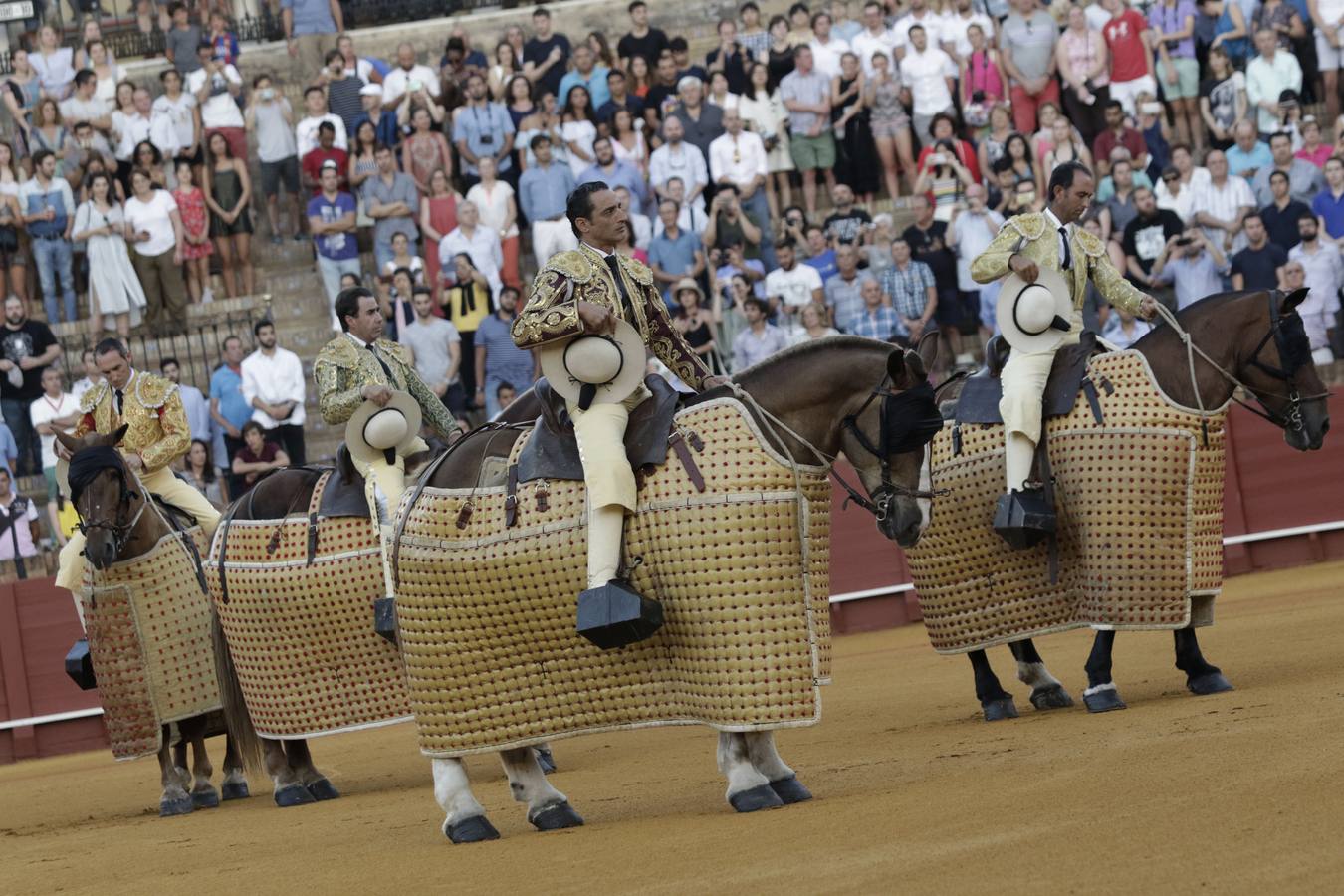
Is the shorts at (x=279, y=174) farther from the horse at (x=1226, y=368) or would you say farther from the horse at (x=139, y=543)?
the horse at (x=1226, y=368)

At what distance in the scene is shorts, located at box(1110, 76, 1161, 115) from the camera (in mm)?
16516

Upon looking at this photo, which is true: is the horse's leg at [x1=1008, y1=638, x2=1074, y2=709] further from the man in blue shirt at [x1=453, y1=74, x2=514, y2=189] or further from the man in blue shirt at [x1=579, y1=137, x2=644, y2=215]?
the man in blue shirt at [x1=453, y1=74, x2=514, y2=189]

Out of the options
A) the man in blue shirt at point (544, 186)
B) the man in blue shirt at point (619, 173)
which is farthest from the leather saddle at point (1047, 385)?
the man in blue shirt at point (544, 186)

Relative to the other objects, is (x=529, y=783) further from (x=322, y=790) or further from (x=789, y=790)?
(x=322, y=790)

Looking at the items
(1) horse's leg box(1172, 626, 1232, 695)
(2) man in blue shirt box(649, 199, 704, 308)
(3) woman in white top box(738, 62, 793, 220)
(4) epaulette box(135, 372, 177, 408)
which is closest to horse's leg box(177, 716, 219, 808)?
(4) epaulette box(135, 372, 177, 408)

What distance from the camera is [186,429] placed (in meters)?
9.78

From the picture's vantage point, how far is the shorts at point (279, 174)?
57.7 feet

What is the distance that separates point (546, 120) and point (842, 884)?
12.7 metres

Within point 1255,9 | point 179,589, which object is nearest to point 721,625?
point 179,589

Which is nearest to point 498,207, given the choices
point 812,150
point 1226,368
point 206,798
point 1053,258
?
point 812,150

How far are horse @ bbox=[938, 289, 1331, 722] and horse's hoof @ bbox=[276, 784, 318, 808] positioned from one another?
348cm

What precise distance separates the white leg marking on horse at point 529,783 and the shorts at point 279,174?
11542 millimetres

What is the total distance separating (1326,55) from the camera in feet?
55.0

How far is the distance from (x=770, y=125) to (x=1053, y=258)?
862 centimetres
